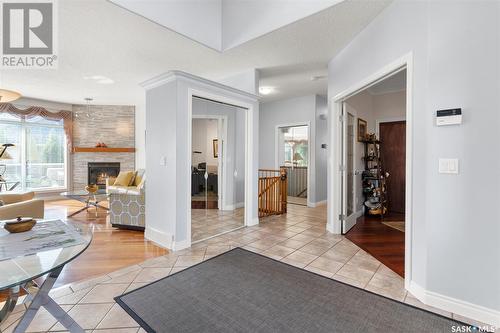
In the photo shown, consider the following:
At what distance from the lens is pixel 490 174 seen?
1746 millimetres

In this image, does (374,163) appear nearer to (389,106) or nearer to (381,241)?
(389,106)

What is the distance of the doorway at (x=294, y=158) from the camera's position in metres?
7.27

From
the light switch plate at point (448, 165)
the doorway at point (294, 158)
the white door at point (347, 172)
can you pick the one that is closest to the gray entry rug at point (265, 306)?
the light switch plate at point (448, 165)

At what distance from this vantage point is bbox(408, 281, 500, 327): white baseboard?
176cm

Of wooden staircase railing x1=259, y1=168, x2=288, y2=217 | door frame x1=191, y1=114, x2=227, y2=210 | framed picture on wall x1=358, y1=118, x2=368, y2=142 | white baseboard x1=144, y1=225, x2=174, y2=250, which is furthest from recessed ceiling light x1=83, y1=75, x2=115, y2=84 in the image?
framed picture on wall x1=358, y1=118, x2=368, y2=142

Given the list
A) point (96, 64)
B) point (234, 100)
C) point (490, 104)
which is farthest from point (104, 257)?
point (490, 104)

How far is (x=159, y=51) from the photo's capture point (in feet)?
12.5

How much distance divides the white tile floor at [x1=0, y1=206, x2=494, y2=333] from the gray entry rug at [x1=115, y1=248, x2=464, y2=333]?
0.14 metres

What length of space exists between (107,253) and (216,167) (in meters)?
2.03

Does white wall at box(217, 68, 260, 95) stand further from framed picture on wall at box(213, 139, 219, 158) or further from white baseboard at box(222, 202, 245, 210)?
white baseboard at box(222, 202, 245, 210)

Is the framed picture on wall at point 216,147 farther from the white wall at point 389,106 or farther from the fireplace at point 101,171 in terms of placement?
the fireplace at point 101,171

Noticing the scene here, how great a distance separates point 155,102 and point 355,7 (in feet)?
8.97

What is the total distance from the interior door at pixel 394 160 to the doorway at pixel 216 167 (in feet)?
11.0

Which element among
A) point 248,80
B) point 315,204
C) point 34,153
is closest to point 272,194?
point 315,204
